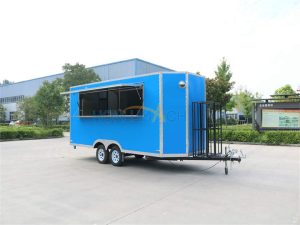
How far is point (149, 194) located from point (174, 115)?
285cm

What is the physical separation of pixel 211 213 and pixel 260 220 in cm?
81

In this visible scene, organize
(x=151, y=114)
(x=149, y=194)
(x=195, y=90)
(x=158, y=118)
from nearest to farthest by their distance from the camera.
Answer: (x=149, y=194)
(x=158, y=118)
(x=151, y=114)
(x=195, y=90)

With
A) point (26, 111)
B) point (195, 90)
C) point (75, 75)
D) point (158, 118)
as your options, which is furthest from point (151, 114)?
point (26, 111)

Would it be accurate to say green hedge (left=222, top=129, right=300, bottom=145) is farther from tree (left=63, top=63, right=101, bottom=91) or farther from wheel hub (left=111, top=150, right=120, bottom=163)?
tree (left=63, top=63, right=101, bottom=91)

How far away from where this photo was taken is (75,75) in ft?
121

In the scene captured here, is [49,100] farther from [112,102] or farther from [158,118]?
[158,118]

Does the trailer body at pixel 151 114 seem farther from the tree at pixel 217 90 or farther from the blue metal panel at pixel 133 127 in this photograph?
the tree at pixel 217 90

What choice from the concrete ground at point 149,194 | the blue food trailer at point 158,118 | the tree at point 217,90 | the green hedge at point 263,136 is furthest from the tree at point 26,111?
the blue food trailer at point 158,118

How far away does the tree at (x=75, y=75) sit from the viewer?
36656mm

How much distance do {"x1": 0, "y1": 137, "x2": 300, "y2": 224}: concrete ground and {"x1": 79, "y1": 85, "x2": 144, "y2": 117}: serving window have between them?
1939 mm

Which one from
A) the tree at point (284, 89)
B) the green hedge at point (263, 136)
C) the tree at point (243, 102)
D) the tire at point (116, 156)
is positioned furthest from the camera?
the tree at point (284, 89)

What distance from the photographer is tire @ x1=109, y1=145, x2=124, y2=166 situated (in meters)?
9.38

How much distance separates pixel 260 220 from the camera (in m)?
4.52

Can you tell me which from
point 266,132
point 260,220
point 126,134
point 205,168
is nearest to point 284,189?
point 260,220
